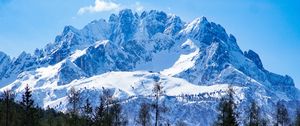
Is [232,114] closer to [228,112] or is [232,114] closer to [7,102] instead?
[228,112]

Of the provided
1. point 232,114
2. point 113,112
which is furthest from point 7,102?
point 232,114

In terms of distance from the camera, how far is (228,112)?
272 ft

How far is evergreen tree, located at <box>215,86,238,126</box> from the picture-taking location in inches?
3209

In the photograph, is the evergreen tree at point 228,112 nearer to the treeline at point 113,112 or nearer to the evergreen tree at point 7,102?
the treeline at point 113,112

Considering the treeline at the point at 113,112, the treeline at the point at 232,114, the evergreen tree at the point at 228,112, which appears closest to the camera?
the evergreen tree at the point at 228,112

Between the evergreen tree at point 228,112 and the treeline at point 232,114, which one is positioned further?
the treeline at point 232,114

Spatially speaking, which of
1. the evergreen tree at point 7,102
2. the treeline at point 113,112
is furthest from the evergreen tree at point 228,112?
the evergreen tree at point 7,102

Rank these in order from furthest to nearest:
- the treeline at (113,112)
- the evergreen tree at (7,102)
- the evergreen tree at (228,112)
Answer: the evergreen tree at (7,102)
the treeline at (113,112)
the evergreen tree at (228,112)

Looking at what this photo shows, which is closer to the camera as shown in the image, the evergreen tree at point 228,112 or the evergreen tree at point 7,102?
the evergreen tree at point 228,112

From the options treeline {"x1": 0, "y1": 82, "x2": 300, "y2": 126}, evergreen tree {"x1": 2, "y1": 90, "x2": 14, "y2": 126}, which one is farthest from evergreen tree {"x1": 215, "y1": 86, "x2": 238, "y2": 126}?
evergreen tree {"x1": 2, "y1": 90, "x2": 14, "y2": 126}

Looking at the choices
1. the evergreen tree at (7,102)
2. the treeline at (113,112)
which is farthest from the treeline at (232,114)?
the evergreen tree at (7,102)

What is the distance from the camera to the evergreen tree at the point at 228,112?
3209 inches

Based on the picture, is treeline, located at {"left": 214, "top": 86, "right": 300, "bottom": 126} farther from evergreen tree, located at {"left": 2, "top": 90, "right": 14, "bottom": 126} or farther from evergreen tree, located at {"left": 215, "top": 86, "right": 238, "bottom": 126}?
evergreen tree, located at {"left": 2, "top": 90, "right": 14, "bottom": 126}

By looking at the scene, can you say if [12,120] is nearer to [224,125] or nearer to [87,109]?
[87,109]
